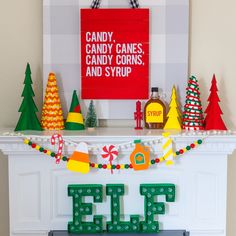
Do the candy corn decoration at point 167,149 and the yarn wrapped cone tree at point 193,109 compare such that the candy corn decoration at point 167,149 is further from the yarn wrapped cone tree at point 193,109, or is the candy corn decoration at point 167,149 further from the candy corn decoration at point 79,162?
the candy corn decoration at point 79,162

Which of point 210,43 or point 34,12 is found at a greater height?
point 34,12

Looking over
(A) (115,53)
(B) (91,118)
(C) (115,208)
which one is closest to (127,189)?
(C) (115,208)

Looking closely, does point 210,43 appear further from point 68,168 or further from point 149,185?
point 68,168

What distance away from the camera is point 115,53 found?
5.92 feet

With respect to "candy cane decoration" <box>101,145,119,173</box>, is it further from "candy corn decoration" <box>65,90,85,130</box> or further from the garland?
"candy corn decoration" <box>65,90,85,130</box>

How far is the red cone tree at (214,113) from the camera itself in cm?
169

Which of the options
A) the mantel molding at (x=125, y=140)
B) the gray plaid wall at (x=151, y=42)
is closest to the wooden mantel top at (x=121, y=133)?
the mantel molding at (x=125, y=140)

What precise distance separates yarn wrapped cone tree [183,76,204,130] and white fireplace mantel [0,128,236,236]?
107 millimetres

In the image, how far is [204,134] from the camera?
163 centimetres

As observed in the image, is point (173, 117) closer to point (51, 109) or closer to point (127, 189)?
point (127, 189)

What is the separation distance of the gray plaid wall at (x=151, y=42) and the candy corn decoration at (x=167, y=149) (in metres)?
0.27

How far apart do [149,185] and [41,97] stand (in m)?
0.57

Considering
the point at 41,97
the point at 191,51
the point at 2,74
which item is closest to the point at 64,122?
the point at 41,97

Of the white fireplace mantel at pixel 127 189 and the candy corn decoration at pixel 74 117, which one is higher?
the candy corn decoration at pixel 74 117
